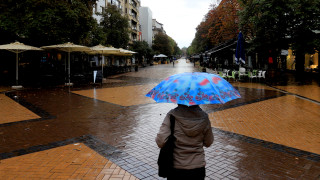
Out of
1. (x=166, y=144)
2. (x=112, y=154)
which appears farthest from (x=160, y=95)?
(x=112, y=154)

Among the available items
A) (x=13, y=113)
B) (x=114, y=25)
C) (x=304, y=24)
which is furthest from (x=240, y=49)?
(x=114, y=25)

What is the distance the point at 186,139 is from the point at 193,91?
46 centimetres

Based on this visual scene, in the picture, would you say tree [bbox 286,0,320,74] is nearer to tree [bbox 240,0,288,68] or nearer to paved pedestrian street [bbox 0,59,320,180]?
tree [bbox 240,0,288,68]

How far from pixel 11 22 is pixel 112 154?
14.3 m

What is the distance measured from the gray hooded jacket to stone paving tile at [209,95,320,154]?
372 centimetres

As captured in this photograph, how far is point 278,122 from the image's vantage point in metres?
6.98

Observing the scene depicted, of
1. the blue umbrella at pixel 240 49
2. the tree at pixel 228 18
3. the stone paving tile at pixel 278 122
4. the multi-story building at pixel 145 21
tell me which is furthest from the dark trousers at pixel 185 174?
the multi-story building at pixel 145 21

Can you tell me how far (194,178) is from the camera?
2.32 metres

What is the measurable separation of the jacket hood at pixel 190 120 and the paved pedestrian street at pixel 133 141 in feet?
6.01

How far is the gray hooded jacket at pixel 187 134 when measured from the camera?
7.45 feet

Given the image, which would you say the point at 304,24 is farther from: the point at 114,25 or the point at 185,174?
the point at 114,25

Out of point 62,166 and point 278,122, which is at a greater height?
point 278,122

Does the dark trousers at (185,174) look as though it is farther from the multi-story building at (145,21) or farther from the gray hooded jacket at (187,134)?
the multi-story building at (145,21)

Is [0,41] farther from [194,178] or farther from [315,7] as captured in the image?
[315,7]
